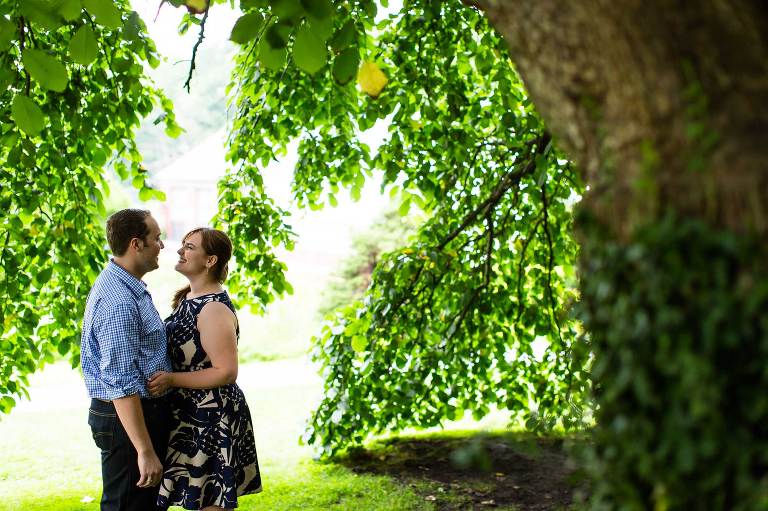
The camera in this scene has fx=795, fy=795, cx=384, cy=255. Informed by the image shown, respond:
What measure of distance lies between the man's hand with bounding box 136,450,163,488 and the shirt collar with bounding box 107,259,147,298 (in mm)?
582

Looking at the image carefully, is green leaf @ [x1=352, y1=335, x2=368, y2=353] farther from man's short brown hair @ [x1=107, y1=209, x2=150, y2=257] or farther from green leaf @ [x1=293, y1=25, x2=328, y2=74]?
green leaf @ [x1=293, y1=25, x2=328, y2=74]

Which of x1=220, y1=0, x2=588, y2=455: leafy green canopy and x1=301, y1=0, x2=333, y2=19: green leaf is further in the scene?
x1=220, y1=0, x2=588, y2=455: leafy green canopy

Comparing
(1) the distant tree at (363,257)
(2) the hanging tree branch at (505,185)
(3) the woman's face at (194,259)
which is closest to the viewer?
(3) the woman's face at (194,259)

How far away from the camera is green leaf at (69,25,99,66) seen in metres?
2.70

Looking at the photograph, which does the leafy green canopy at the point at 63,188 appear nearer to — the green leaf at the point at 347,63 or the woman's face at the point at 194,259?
the woman's face at the point at 194,259

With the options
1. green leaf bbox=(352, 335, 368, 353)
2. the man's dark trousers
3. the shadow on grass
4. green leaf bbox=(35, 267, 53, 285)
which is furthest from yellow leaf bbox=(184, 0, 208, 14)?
the shadow on grass

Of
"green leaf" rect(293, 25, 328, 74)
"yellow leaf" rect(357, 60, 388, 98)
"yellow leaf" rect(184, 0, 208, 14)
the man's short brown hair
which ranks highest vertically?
"yellow leaf" rect(184, 0, 208, 14)

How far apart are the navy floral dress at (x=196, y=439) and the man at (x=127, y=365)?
61 mm

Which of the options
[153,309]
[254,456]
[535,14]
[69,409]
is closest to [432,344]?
[254,456]

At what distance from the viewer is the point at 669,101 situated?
1.25m

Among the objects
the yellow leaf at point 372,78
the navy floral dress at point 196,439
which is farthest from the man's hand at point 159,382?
the yellow leaf at point 372,78

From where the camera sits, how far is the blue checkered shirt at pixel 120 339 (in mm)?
2816

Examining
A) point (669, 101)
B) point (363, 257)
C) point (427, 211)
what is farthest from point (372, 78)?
point (363, 257)

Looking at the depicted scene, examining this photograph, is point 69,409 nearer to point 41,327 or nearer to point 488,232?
point 41,327
